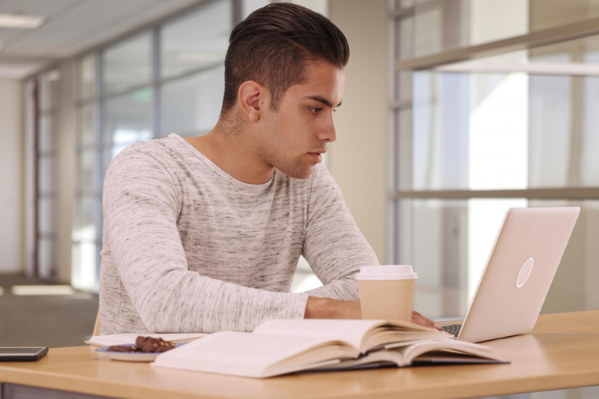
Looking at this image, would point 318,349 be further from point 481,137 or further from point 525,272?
point 481,137

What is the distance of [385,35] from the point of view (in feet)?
17.1

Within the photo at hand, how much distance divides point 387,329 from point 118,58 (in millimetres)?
9227

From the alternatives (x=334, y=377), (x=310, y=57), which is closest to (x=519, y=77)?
(x=310, y=57)

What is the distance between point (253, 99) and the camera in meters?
1.77

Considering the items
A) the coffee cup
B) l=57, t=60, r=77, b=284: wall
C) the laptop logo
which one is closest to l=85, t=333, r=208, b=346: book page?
the coffee cup

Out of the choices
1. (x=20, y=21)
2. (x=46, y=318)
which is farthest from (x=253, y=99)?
(x=20, y=21)

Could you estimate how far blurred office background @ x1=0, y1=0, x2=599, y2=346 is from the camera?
12.8 ft

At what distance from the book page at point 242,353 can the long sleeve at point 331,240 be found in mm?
719

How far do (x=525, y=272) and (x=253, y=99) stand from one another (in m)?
0.74

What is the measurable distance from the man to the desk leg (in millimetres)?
415

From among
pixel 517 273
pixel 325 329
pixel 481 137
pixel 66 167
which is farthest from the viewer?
pixel 66 167

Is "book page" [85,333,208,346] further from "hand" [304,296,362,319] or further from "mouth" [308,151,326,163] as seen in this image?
"mouth" [308,151,326,163]

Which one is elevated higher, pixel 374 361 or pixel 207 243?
pixel 207 243

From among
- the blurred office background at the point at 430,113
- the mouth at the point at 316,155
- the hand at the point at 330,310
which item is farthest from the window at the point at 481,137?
the hand at the point at 330,310
